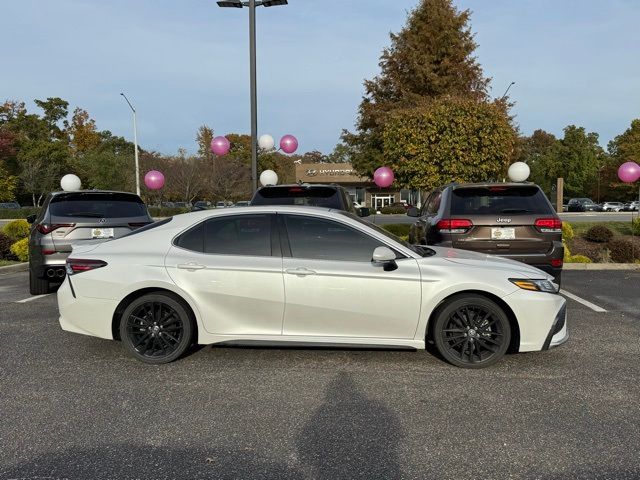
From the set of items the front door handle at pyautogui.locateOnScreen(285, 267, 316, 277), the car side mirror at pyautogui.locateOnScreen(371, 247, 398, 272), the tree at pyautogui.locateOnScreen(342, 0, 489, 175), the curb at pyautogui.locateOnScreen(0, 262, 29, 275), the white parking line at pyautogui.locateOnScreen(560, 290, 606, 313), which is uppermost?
the tree at pyautogui.locateOnScreen(342, 0, 489, 175)

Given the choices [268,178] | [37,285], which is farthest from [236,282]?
[268,178]

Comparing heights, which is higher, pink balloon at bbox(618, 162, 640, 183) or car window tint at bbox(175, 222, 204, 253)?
pink balloon at bbox(618, 162, 640, 183)

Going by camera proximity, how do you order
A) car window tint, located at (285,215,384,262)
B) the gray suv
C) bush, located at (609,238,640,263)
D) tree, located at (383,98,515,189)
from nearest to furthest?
car window tint, located at (285,215,384,262) → the gray suv → bush, located at (609,238,640,263) → tree, located at (383,98,515,189)

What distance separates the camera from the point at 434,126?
1708 cm

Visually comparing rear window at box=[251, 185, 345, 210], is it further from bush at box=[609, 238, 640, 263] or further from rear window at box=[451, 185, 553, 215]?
bush at box=[609, 238, 640, 263]

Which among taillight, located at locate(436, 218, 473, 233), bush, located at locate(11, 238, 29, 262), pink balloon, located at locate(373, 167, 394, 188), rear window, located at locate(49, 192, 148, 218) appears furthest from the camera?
pink balloon, located at locate(373, 167, 394, 188)

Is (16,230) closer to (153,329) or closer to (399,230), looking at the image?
(399,230)

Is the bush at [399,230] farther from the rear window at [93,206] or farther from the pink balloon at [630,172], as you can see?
the pink balloon at [630,172]

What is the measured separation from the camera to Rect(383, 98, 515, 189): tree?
17.0 m

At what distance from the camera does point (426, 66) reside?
92.6 ft

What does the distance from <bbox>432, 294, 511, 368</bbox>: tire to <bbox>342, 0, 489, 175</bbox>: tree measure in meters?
24.1

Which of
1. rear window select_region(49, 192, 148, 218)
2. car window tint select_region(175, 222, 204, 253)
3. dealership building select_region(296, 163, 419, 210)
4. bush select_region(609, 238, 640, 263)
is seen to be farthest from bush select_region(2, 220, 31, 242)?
dealership building select_region(296, 163, 419, 210)

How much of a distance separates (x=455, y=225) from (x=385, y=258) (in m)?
2.79

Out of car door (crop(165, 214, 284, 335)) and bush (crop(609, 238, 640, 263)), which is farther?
bush (crop(609, 238, 640, 263))
